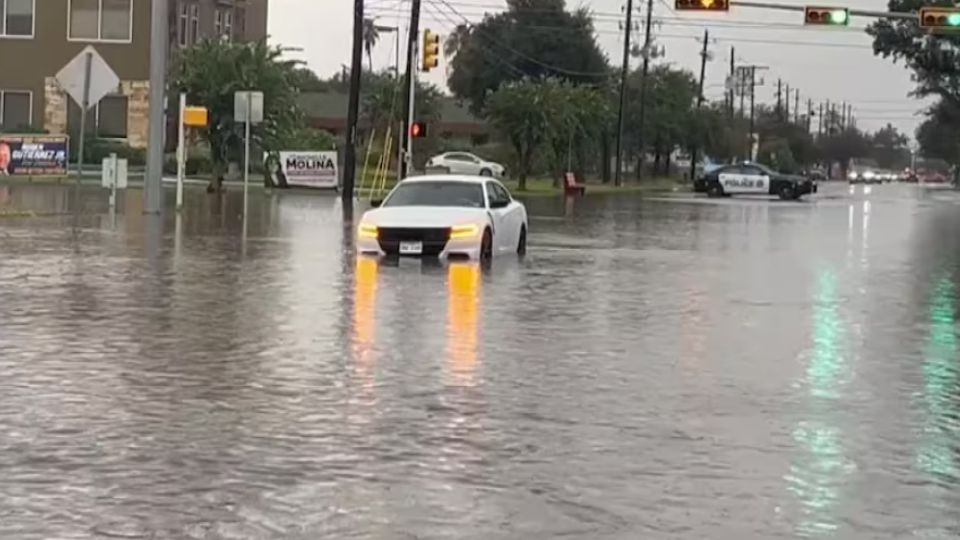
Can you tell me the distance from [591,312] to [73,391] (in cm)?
715

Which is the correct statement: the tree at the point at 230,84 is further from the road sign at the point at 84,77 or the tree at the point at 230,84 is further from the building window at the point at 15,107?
the building window at the point at 15,107

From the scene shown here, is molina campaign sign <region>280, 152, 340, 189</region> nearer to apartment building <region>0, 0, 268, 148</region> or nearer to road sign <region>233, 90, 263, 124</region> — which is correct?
apartment building <region>0, 0, 268, 148</region>

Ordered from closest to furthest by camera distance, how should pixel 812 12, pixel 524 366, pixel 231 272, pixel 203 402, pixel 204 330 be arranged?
pixel 203 402 → pixel 524 366 → pixel 204 330 → pixel 231 272 → pixel 812 12

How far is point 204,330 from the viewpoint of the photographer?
1399cm

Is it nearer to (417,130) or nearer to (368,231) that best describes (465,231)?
(368,231)

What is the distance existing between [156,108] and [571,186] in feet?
112

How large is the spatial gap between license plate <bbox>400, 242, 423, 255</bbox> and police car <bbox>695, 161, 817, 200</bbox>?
4923 centimetres

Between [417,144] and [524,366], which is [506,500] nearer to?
[524,366]

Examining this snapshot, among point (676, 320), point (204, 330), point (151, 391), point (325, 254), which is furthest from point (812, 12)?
point (151, 391)

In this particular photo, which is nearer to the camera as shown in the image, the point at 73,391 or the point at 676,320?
the point at 73,391

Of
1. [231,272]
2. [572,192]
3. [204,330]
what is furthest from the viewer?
[572,192]

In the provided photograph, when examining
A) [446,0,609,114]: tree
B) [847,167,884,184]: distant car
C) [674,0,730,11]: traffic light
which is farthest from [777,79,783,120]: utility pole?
[674,0,730,11]: traffic light

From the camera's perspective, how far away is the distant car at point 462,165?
71.6 m

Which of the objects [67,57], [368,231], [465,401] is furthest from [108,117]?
[465,401]
